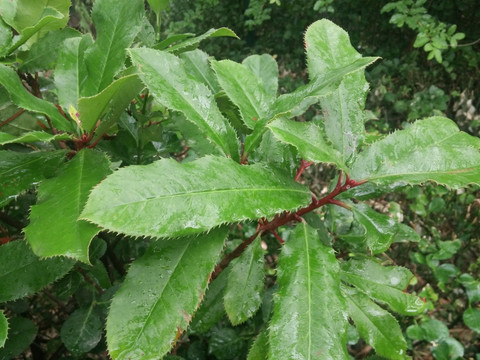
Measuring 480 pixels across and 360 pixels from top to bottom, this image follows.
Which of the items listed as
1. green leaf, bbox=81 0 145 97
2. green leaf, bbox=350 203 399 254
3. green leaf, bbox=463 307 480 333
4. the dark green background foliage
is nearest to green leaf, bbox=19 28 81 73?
the dark green background foliage

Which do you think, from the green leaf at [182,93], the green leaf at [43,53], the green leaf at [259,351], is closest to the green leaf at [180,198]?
the green leaf at [182,93]

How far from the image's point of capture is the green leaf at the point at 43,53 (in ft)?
2.98

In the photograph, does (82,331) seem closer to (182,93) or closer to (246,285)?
(246,285)

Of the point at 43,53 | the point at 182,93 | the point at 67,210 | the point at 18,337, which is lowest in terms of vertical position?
the point at 18,337

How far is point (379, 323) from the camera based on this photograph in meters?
0.93

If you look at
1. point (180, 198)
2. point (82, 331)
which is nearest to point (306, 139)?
point (180, 198)

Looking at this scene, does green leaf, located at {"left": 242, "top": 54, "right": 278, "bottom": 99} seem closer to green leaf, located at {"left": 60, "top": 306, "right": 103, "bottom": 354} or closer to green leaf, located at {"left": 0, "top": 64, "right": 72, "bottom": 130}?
green leaf, located at {"left": 0, "top": 64, "right": 72, "bottom": 130}

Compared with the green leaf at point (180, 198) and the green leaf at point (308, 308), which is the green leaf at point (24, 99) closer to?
the green leaf at point (180, 198)

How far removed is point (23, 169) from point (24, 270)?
228 mm

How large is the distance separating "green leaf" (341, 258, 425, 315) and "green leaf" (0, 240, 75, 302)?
0.64m

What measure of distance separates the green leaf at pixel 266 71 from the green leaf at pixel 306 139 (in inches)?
11.6

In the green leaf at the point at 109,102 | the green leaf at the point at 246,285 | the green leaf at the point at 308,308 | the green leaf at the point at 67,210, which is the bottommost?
the green leaf at the point at 246,285

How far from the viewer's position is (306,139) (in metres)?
0.76

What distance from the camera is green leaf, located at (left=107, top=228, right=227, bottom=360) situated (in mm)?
628
